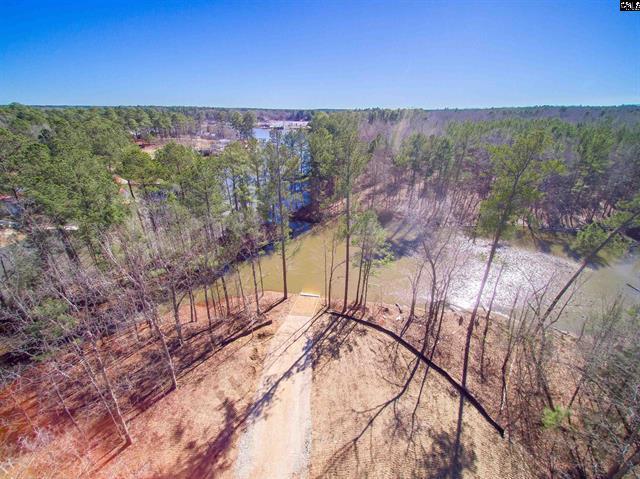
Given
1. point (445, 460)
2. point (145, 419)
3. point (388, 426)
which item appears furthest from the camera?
point (145, 419)

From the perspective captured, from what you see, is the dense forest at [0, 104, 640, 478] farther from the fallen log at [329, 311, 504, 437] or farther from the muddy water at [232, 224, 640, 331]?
the muddy water at [232, 224, 640, 331]

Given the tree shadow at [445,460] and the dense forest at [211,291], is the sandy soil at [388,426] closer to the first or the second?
the tree shadow at [445,460]

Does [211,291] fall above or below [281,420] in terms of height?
above

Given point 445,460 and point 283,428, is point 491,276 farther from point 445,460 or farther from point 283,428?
point 283,428

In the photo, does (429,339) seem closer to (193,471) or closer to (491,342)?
(491,342)

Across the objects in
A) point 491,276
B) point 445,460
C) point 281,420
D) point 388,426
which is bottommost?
point 491,276

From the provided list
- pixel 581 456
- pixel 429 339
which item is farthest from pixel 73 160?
pixel 581 456

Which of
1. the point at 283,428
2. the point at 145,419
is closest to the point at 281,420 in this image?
the point at 283,428
